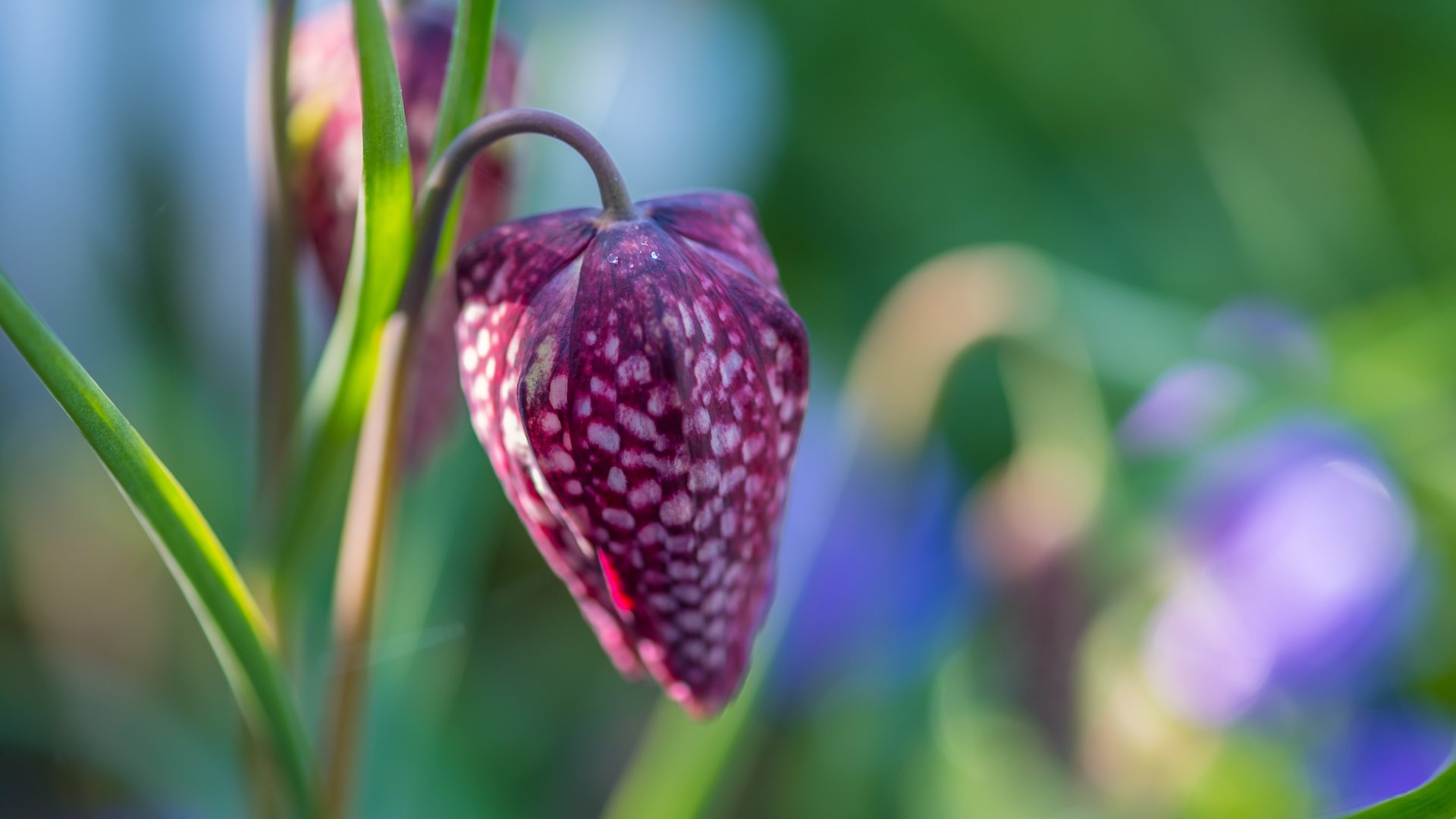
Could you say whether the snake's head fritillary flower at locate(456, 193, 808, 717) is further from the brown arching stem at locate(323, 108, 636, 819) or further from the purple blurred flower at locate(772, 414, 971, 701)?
the purple blurred flower at locate(772, 414, 971, 701)

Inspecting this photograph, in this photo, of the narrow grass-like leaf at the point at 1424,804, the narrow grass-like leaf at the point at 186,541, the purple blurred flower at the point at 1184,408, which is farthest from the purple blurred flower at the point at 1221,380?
the narrow grass-like leaf at the point at 186,541

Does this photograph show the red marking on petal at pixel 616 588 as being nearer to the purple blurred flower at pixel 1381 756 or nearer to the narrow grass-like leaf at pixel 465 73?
the narrow grass-like leaf at pixel 465 73

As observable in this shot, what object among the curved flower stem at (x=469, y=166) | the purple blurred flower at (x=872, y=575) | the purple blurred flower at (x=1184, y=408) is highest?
the curved flower stem at (x=469, y=166)

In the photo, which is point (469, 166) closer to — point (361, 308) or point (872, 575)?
point (361, 308)

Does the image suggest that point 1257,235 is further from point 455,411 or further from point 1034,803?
point 455,411

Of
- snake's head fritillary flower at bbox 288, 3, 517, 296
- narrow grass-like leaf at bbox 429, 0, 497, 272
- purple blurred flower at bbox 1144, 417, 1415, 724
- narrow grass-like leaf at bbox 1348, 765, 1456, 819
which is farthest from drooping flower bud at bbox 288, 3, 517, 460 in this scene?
purple blurred flower at bbox 1144, 417, 1415, 724

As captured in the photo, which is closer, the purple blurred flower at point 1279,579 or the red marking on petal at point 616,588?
the red marking on petal at point 616,588
